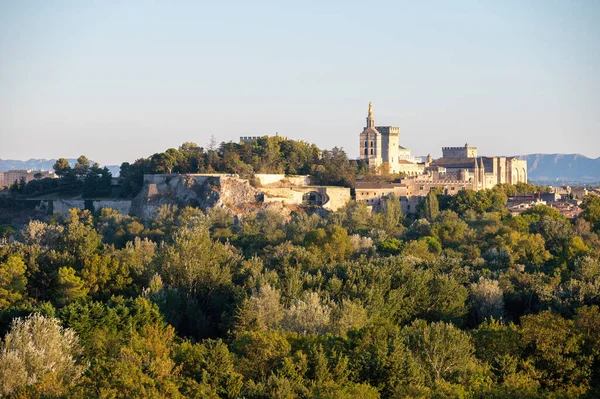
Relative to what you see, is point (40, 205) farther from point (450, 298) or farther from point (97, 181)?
point (450, 298)

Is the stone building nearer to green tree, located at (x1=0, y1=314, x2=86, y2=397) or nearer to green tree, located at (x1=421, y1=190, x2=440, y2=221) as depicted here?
green tree, located at (x1=421, y1=190, x2=440, y2=221)

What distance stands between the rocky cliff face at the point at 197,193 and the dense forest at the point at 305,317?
14.2m

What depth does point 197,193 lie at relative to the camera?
61.0 m

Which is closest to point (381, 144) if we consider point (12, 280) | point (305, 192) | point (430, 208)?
point (305, 192)

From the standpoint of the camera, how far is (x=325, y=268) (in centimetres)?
3350

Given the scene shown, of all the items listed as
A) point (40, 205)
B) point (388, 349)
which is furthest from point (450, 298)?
point (40, 205)

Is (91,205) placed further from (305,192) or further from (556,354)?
(556,354)

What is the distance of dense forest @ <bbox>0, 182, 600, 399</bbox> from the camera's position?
19547 millimetres

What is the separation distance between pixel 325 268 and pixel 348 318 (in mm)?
8229

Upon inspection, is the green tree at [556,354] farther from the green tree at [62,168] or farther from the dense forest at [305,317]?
the green tree at [62,168]

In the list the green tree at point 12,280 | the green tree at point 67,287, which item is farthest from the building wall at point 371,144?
the green tree at point 67,287

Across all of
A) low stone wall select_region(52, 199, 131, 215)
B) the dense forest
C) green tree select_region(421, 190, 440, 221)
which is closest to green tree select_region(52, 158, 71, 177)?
low stone wall select_region(52, 199, 131, 215)

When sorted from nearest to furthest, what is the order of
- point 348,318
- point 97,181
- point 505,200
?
point 348,318 < point 505,200 < point 97,181

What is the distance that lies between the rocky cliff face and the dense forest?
14152 millimetres
